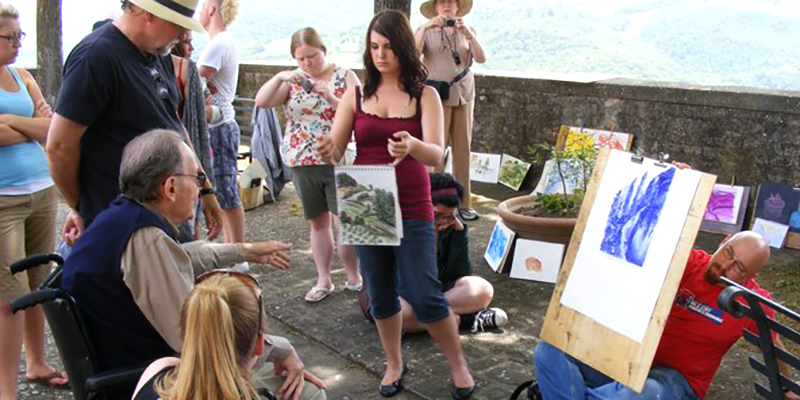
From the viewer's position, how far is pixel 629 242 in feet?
9.19

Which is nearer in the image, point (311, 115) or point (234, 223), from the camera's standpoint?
point (311, 115)

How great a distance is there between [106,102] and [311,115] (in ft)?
6.26

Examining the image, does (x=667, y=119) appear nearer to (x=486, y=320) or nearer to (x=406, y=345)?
(x=486, y=320)

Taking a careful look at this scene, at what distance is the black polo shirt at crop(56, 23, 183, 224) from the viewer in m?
2.69

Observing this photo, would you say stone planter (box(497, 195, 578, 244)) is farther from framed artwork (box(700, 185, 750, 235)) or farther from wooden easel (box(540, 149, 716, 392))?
wooden easel (box(540, 149, 716, 392))

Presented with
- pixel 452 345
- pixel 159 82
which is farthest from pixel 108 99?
pixel 452 345

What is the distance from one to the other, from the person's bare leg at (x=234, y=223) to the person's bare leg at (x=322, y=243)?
0.68 meters

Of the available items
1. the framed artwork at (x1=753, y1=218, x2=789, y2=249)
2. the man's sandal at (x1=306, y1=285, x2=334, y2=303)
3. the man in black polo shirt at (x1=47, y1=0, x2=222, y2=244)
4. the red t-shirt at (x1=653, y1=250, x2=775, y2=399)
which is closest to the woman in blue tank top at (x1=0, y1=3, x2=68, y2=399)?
the man in black polo shirt at (x1=47, y1=0, x2=222, y2=244)

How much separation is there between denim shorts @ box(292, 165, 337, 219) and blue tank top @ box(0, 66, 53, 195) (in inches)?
57.4

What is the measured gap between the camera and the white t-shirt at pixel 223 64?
483 centimetres

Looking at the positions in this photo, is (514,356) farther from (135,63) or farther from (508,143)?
(508,143)

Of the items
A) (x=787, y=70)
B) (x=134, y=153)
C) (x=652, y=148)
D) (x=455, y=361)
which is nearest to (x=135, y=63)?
(x=134, y=153)

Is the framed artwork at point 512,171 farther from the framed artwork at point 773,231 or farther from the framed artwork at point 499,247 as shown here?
the framed artwork at point 773,231

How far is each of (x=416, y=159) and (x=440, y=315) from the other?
2.24 ft
